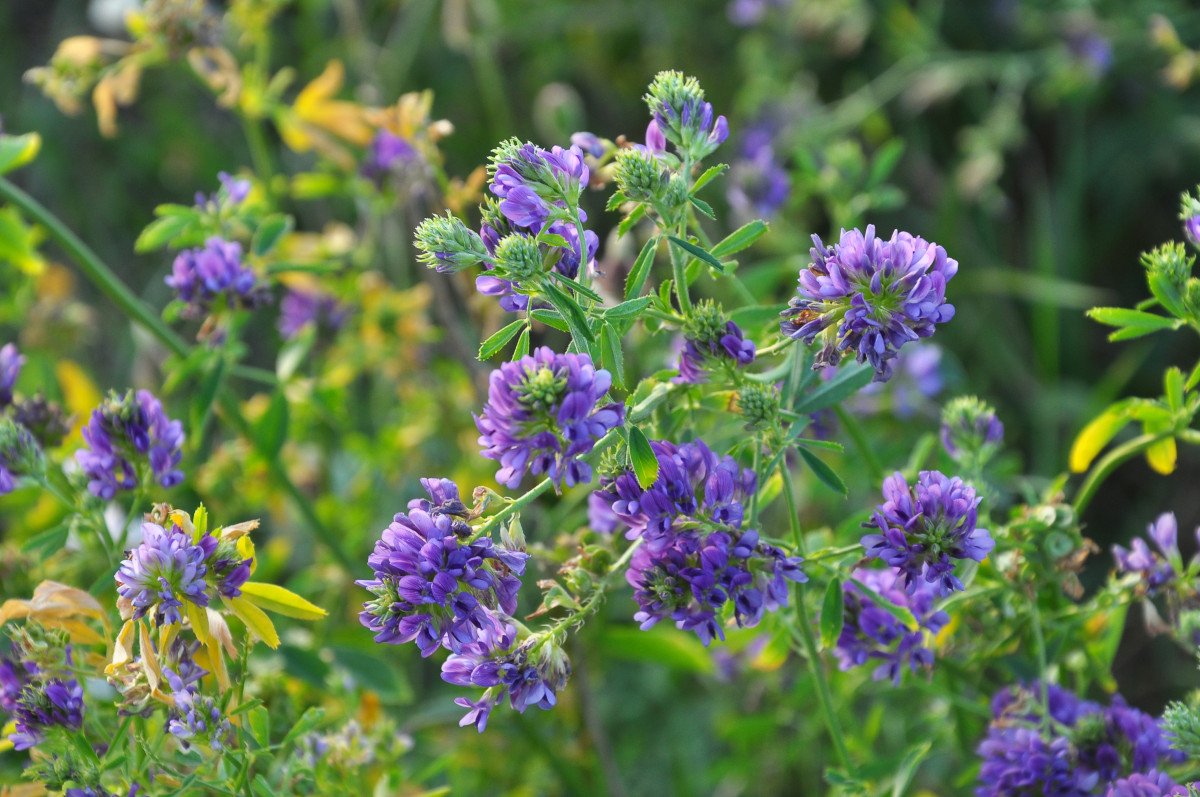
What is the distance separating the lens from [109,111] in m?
1.39

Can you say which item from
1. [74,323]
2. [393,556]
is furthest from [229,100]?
[393,556]

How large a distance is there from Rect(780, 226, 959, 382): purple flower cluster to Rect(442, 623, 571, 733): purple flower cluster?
0.89ft

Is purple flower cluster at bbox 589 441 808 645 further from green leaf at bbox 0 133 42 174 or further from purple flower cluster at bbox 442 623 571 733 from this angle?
green leaf at bbox 0 133 42 174

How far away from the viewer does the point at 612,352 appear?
81 cm

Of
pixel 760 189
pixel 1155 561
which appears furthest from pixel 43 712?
pixel 760 189

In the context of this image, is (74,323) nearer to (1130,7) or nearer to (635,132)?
(635,132)

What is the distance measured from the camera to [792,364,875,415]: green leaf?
0.92 meters

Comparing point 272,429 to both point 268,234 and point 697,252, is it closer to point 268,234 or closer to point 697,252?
point 268,234

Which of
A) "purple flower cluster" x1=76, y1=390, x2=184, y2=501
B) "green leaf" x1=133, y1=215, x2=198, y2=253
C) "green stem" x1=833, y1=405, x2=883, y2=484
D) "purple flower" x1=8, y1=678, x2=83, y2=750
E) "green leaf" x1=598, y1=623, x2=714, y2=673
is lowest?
"purple flower" x1=8, y1=678, x2=83, y2=750

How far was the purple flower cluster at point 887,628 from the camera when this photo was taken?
37.2 inches

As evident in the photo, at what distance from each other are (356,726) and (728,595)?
39 cm

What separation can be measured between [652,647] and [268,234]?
0.63 meters

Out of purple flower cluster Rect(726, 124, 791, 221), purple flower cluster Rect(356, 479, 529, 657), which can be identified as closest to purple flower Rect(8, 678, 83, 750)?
purple flower cluster Rect(356, 479, 529, 657)

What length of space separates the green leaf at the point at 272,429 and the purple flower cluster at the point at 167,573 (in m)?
0.44
